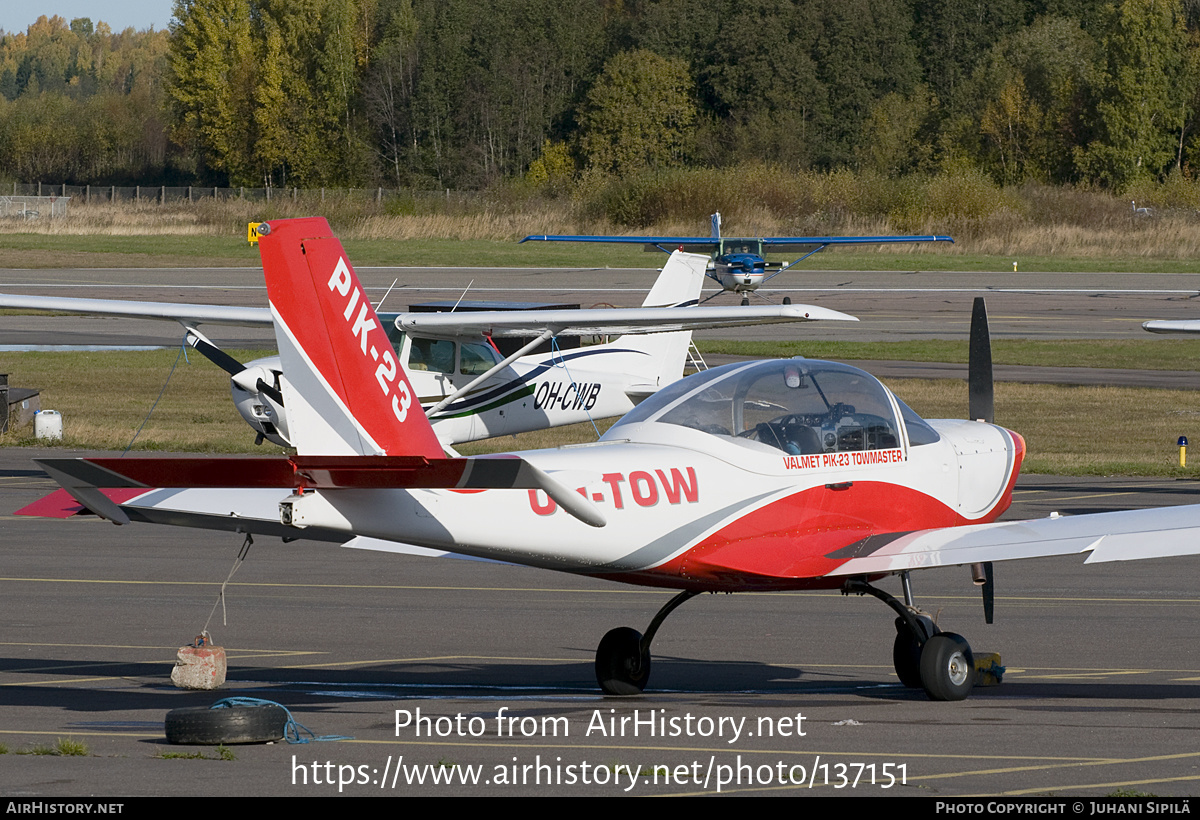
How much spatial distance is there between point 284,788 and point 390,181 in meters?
106

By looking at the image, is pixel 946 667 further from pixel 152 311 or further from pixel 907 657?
pixel 152 311

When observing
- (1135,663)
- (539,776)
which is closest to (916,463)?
(1135,663)

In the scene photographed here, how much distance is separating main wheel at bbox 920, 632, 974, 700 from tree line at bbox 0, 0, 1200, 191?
267 feet

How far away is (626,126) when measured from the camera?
331 ft

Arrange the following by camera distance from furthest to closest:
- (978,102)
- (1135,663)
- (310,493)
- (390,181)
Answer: (390,181)
(978,102)
(1135,663)
(310,493)

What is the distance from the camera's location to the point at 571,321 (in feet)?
65.7

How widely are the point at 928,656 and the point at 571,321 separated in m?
11.0

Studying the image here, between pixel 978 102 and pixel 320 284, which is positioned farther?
pixel 978 102

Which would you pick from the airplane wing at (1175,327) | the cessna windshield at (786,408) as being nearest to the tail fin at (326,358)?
the cessna windshield at (786,408)

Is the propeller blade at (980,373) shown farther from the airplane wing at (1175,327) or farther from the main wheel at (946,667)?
the airplane wing at (1175,327)

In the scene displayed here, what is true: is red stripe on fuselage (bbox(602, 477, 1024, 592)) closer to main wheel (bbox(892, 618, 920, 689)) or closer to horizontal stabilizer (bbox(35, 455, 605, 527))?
main wheel (bbox(892, 618, 920, 689))

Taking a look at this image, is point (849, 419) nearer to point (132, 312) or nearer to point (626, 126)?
point (132, 312)

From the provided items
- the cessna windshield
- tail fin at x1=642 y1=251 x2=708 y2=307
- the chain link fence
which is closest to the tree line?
the chain link fence

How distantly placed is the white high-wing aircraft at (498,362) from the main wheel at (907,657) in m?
7.98
